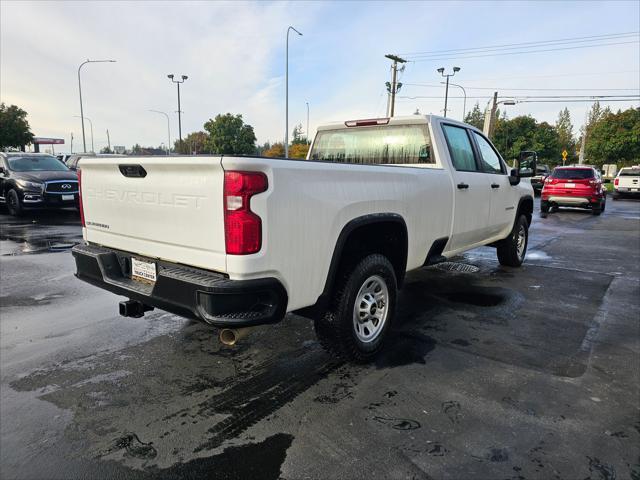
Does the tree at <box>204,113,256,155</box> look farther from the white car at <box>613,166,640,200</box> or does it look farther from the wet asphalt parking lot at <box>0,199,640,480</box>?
the wet asphalt parking lot at <box>0,199,640,480</box>

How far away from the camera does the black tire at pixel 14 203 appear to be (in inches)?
471

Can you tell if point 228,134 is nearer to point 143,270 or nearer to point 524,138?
point 524,138

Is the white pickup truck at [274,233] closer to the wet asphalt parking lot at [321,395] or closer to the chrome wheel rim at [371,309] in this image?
the chrome wheel rim at [371,309]

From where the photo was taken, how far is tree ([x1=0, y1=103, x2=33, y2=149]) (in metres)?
42.7

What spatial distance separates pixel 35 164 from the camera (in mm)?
12945

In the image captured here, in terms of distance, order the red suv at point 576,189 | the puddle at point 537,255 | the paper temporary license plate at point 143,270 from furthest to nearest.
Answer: the red suv at point 576,189
the puddle at point 537,255
the paper temporary license plate at point 143,270

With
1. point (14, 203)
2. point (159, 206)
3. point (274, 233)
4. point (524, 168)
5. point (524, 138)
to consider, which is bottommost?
point (14, 203)

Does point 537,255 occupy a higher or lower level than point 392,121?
lower

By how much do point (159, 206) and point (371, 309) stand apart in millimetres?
1799

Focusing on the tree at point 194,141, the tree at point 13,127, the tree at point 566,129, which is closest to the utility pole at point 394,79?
the tree at point 13,127

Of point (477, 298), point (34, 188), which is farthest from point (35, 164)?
point (477, 298)

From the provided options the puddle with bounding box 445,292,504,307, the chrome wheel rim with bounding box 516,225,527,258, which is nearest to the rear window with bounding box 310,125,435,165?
the puddle with bounding box 445,292,504,307

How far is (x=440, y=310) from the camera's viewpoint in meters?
4.78

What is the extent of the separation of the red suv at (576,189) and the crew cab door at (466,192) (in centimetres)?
1255
